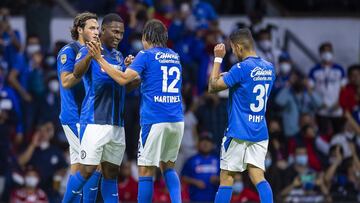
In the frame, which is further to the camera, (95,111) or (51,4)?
(51,4)

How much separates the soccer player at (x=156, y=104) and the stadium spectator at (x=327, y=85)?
8160 millimetres

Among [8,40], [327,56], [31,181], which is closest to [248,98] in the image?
[31,181]

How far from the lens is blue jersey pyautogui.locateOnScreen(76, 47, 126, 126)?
12.6 m

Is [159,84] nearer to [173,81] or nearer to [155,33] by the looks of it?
[173,81]

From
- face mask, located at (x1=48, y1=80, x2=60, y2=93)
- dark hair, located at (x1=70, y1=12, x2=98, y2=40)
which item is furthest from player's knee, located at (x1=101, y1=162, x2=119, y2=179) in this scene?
face mask, located at (x1=48, y1=80, x2=60, y2=93)

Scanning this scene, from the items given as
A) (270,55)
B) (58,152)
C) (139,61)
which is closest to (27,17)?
(58,152)

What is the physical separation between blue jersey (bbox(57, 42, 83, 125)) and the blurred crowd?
490 centimetres

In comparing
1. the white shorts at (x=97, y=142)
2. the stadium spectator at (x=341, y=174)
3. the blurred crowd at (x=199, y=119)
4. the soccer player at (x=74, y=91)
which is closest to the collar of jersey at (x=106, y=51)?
the soccer player at (x=74, y=91)

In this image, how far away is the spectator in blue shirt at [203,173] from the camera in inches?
719

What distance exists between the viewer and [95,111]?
494 inches

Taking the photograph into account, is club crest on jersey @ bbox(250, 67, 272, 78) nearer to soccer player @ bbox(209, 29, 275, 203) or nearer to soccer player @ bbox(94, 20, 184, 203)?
soccer player @ bbox(209, 29, 275, 203)

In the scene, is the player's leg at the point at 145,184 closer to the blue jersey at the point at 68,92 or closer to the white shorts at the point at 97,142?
the white shorts at the point at 97,142

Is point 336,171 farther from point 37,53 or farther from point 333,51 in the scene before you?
point 37,53

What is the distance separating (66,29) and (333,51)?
5.33 m
